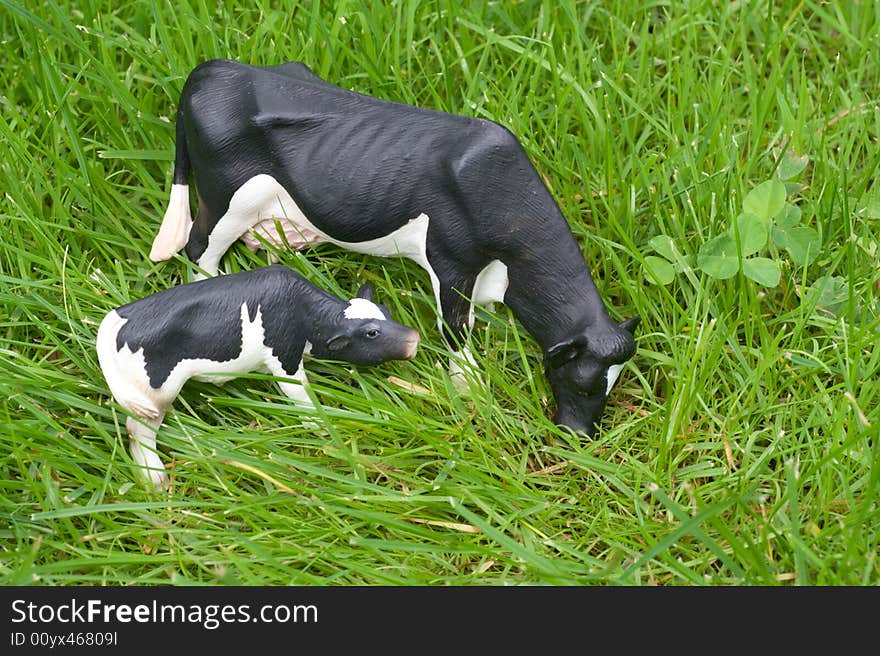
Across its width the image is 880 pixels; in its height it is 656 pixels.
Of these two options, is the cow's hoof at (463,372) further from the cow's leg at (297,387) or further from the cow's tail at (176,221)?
the cow's tail at (176,221)

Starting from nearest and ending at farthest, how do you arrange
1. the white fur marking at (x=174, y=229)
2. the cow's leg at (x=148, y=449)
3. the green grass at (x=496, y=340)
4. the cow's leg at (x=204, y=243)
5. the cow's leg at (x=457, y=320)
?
the green grass at (x=496, y=340), the cow's leg at (x=148, y=449), the cow's leg at (x=457, y=320), the cow's leg at (x=204, y=243), the white fur marking at (x=174, y=229)

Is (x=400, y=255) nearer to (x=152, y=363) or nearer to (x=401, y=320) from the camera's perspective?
(x=401, y=320)

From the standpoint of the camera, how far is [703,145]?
336 cm

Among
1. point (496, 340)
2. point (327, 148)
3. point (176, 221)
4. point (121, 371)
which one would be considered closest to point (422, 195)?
point (327, 148)

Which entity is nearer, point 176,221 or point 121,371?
point 121,371

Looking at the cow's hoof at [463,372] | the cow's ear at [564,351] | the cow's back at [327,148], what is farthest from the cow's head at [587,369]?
the cow's back at [327,148]

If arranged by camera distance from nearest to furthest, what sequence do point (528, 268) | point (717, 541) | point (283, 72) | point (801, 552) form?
point (801, 552), point (717, 541), point (528, 268), point (283, 72)

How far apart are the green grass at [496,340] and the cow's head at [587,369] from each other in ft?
0.28

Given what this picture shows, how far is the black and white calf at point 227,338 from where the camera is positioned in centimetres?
272

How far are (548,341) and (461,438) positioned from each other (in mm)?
367

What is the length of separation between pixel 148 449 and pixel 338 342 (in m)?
0.59

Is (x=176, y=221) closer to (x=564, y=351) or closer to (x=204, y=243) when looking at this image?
(x=204, y=243)

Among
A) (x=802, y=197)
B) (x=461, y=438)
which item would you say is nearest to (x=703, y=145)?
(x=802, y=197)

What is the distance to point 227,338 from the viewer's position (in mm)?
2742
